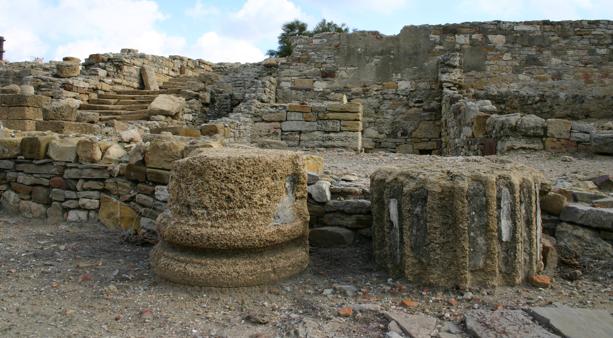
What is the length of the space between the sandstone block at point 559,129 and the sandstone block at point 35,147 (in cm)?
620

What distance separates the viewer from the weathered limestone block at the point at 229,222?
3.00 meters

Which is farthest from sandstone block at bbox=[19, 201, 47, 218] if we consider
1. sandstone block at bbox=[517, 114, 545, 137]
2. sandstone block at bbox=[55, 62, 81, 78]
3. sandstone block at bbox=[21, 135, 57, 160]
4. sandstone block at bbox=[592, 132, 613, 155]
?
sandstone block at bbox=[55, 62, 81, 78]

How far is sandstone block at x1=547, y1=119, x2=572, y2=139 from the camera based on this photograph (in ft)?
20.1

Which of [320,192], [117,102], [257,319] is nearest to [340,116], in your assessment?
[320,192]

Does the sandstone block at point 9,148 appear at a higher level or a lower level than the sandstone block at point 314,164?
higher

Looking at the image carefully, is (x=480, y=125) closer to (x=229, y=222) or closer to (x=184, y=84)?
(x=229, y=222)

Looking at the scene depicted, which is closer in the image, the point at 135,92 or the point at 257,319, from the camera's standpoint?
the point at 257,319

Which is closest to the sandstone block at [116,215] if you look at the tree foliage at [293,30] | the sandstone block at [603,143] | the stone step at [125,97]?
the sandstone block at [603,143]

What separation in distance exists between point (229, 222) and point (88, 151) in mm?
2807

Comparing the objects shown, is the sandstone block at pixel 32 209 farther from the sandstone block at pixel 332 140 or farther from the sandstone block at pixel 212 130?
the sandstone block at pixel 332 140

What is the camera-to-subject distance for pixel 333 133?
762 cm

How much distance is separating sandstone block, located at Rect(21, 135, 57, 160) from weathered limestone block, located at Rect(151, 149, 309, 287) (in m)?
2.90

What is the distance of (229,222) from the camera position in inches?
119

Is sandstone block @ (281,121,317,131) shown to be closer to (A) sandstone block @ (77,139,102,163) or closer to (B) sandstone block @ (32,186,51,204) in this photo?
(A) sandstone block @ (77,139,102,163)
